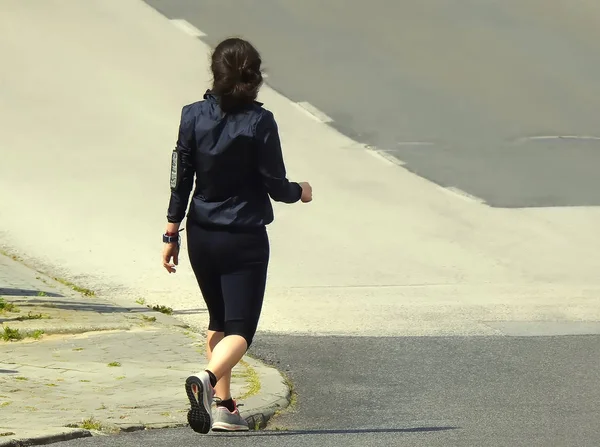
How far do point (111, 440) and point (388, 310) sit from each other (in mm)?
5257

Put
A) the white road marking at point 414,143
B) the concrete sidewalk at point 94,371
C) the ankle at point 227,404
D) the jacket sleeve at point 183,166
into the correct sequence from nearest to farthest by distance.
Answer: the jacket sleeve at point 183,166 → the ankle at point 227,404 → the concrete sidewalk at point 94,371 → the white road marking at point 414,143

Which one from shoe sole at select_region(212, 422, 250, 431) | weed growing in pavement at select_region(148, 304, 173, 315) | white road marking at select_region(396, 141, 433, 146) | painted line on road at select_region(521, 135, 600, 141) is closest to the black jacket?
shoe sole at select_region(212, 422, 250, 431)

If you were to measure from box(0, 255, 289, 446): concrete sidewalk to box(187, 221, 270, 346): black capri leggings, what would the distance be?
78cm

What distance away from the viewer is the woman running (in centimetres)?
618

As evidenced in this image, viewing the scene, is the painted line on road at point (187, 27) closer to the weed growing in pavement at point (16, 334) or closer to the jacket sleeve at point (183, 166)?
the weed growing in pavement at point (16, 334)

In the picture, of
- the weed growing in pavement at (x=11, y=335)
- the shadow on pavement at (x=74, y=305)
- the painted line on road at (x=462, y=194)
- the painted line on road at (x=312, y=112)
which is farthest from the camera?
the painted line on road at (x=312, y=112)

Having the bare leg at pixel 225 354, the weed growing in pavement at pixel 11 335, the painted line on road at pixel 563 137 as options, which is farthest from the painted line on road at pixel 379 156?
the bare leg at pixel 225 354

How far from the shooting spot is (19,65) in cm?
2019

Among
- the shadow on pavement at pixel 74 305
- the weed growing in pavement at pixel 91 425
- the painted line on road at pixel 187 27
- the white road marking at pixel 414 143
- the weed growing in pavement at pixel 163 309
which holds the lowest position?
the shadow on pavement at pixel 74 305

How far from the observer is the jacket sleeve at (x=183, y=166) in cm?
626

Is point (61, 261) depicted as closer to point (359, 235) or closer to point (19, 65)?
point (359, 235)

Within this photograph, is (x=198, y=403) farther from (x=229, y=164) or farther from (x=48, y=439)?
(x=229, y=164)

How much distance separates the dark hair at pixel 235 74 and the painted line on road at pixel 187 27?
15.8m

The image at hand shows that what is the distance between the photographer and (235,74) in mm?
6160
